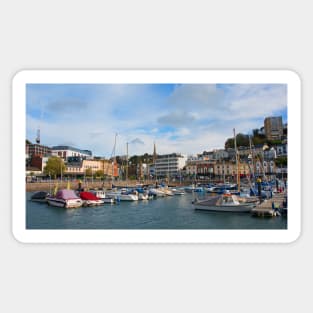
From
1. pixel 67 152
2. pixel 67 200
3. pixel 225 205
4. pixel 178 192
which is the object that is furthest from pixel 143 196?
pixel 67 152

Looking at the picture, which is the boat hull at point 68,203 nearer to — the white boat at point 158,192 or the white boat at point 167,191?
the white boat at point 158,192

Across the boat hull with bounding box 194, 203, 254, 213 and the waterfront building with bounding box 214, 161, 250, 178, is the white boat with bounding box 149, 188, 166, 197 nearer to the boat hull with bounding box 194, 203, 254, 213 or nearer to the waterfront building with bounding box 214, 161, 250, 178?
the waterfront building with bounding box 214, 161, 250, 178

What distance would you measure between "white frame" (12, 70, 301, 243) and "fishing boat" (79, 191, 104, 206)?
10.4 feet

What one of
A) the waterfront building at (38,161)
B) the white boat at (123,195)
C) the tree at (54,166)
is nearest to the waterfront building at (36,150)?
the waterfront building at (38,161)

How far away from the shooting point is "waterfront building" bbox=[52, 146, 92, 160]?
14.5 feet

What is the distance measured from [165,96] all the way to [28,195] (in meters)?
2.39

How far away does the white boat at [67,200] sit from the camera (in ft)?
21.9
